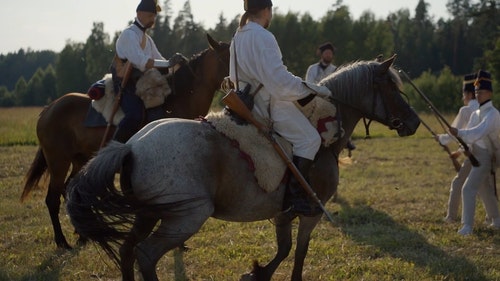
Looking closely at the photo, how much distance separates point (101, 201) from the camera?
13.4ft

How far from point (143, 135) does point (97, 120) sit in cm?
288

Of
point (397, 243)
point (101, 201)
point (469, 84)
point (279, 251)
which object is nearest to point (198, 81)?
point (279, 251)

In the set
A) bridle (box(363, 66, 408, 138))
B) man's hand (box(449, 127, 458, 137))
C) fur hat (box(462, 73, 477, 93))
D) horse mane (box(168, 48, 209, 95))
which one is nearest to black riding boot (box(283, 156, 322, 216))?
bridle (box(363, 66, 408, 138))

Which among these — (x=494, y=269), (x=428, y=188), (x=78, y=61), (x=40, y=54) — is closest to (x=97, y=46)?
(x=78, y=61)

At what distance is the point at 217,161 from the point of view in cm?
434

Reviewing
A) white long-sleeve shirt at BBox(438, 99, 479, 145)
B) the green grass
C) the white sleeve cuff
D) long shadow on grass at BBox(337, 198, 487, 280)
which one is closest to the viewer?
long shadow on grass at BBox(337, 198, 487, 280)

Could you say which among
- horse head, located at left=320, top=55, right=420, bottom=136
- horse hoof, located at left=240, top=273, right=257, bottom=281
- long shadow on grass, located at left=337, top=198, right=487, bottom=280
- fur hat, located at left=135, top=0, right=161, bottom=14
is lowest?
long shadow on grass, located at left=337, top=198, right=487, bottom=280

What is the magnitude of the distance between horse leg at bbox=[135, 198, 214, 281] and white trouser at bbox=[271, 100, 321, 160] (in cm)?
101

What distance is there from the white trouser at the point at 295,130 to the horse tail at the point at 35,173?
434 cm

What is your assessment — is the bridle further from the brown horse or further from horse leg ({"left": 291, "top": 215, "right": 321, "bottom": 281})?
the brown horse

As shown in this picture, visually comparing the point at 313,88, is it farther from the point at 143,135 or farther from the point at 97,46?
the point at 97,46

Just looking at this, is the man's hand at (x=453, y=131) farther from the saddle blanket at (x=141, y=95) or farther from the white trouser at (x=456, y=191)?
the saddle blanket at (x=141, y=95)

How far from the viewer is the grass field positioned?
6.04 meters

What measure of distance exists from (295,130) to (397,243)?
131 inches
